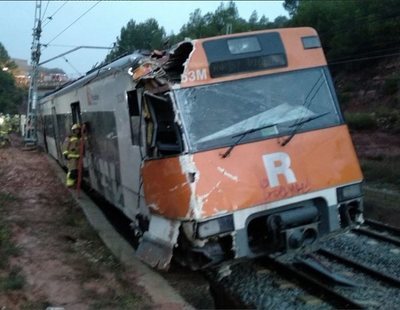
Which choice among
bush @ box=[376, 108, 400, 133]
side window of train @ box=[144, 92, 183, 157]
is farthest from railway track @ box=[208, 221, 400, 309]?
bush @ box=[376, 108, 400, 133]

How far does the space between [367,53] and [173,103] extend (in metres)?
32.1

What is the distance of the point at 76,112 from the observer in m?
13.6

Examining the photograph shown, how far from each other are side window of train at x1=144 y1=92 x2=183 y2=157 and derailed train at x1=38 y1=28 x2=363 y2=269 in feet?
0.04

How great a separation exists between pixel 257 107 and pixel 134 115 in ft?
5.72

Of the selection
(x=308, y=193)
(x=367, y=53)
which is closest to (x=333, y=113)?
(x=308, y=193)

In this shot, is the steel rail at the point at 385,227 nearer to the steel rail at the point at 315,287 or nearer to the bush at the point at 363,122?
the steel rail at the point at 315,287

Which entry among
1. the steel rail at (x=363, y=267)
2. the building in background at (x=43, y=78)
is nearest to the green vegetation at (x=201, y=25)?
the building in background at (x=43, y=78)

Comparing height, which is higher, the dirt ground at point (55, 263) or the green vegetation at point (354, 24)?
the green vegetation at point (354, 24)

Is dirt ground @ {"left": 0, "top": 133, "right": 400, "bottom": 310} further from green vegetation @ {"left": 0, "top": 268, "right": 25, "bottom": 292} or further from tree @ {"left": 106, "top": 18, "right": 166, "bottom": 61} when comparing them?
tree @ {"left": 106, "top": 18, "right": 166, "bottom": 61}

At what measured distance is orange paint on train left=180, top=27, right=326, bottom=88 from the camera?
20.9 ft

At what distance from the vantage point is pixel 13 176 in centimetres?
1706

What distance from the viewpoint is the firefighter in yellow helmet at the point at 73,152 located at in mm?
12728

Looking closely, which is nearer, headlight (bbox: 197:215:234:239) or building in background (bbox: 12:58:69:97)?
headlight (bbox: 197:215:234:239)

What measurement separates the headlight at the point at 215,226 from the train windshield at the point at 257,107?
2.55 ft
